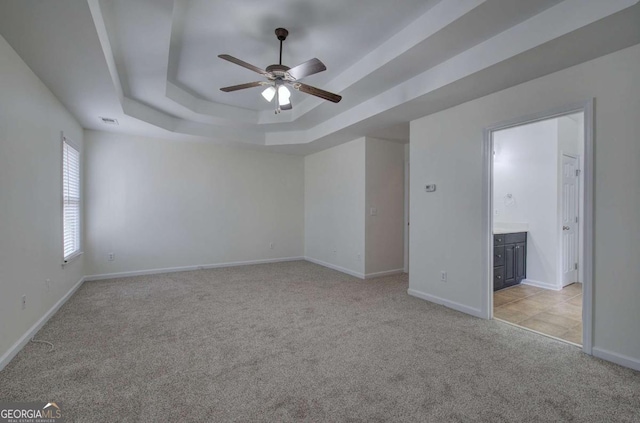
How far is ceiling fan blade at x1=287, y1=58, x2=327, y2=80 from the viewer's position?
2.38 metres

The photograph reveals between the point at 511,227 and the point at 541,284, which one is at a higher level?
the point at 511,227

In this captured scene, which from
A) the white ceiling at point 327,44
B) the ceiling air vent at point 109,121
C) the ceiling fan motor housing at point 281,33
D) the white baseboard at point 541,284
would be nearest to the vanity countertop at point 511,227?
the white baseboard at point 541,284

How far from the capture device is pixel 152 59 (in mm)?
2977

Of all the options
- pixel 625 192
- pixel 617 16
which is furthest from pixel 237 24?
pixel 625 192

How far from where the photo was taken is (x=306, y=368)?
223 centimetres

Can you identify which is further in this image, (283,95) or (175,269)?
(175,269)

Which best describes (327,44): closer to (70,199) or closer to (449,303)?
(449,303)

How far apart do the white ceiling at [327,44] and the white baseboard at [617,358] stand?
2.40 meters

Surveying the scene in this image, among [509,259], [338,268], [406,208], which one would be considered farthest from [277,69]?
[509,259]

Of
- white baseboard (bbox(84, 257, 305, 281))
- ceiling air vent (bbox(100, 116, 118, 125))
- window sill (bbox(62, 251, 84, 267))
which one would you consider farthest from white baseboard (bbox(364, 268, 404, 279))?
ceiling air vent (bbox(100, 116, 118, 125))

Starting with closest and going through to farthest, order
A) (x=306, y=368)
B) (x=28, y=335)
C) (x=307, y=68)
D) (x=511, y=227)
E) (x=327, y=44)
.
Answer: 1. (x=306, y=368)
2. (x=307, y=68)
3. (x=28, y=335)
4. (x=327, y=44)
5. (x=511, y=227)

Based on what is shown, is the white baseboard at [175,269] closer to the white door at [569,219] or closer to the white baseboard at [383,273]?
the white baseboard at [383,273]

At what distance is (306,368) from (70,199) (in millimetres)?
4143

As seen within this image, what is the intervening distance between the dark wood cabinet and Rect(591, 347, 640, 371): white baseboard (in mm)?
1930
